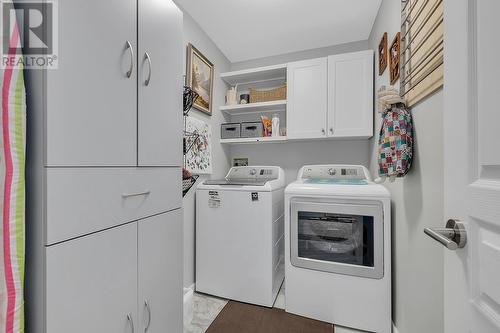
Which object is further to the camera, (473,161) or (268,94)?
(268,94)

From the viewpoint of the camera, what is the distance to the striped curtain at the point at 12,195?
568 millimetres

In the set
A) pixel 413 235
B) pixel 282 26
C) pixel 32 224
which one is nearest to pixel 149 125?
pixel 32 224

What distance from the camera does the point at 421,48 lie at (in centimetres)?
111

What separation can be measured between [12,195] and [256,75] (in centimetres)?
246

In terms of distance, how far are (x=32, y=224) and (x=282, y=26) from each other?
7.82 feet

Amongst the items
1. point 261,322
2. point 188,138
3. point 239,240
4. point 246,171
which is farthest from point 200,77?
point 261,322

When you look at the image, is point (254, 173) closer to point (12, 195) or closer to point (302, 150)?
point (302, 150)

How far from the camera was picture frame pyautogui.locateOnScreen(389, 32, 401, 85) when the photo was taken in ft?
4.58

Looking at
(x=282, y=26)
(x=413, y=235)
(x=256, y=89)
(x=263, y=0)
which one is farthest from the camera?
(x=256, y=89)

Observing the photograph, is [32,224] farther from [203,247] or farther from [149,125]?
[203,247]

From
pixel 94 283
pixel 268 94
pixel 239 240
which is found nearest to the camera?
pixel 94 283

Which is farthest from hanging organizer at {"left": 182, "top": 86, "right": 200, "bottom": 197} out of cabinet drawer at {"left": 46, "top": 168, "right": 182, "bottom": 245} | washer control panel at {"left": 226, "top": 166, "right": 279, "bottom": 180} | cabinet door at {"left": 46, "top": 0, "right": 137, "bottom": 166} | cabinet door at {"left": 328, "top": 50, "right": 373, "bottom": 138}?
cabinet door at {"left": 328, "top": 50, "right": 373, "bottom": 138}

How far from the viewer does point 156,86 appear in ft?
3.45

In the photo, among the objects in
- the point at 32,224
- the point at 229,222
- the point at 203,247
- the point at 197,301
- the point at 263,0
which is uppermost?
the point at 263,0
